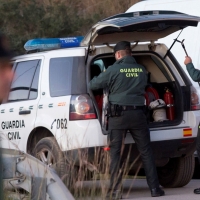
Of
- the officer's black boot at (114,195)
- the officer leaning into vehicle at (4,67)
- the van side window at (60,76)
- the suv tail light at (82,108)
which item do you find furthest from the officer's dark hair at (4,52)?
the van side window at (60,76)

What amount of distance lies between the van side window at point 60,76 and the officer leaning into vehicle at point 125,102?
34 cm

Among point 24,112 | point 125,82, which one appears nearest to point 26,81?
point 24,112

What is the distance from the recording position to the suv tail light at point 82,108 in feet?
22.3

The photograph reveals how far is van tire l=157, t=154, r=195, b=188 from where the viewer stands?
7.68 metres

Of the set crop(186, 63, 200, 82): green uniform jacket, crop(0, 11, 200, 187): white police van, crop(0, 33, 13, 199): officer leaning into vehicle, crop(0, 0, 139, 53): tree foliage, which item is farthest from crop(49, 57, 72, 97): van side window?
crop(0, 0, 139, 53): tree foliage

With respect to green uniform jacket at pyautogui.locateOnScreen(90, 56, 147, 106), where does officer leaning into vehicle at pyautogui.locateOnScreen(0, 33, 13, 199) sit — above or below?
above

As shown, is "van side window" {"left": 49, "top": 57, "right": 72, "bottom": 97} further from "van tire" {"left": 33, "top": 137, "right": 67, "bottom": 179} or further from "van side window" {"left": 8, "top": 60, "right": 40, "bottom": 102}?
"van tire" {"left": 33, "top": 137, "right": 67, "bottom": 179}

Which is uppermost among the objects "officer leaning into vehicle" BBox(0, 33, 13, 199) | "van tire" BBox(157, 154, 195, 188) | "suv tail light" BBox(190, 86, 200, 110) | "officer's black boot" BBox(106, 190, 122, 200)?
"officer leaning into vehicle" BBox(0, 33, 13, 199)

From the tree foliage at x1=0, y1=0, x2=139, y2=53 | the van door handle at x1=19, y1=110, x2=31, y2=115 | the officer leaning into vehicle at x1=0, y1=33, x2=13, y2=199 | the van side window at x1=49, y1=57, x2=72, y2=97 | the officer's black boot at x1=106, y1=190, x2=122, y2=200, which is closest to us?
the officer leaning into vehicle at x1=0, y1=33, x2=13, y2=199

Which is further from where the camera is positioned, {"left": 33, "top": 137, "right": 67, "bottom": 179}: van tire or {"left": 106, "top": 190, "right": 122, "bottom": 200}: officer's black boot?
{"left": 33, "top": 137, "right": 67, "bottom": 179}: van tire

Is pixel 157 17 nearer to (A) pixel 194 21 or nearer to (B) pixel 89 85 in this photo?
(A) pixel 194 21

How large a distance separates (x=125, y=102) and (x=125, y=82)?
208 mm

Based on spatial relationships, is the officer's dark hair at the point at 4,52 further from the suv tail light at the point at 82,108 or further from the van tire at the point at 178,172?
the van tire at the point at 178,172

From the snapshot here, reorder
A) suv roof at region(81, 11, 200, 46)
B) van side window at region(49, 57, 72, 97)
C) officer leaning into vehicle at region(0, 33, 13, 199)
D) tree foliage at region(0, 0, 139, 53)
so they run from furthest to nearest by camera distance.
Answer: tree foliage at region(0, 0, 139, 53) → van side window at region(49, 57, 72, 97) → suv roof at region(81, 11, 200, 46) → officer leaning into vehicle at region(0, 33, 13, 199)
